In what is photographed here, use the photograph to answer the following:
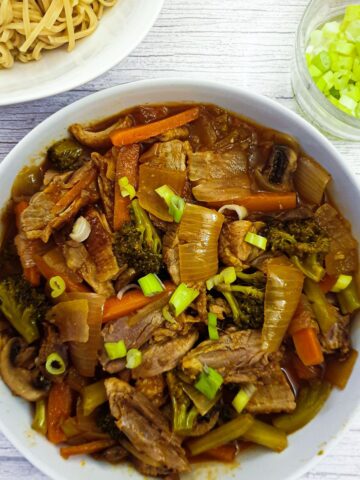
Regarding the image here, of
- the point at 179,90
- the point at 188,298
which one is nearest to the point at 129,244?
the point at 188,298

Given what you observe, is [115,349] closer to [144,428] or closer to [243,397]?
[144,428]

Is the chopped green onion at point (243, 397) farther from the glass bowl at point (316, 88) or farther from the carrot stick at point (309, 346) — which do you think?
the glass bowl at point (316, 88)

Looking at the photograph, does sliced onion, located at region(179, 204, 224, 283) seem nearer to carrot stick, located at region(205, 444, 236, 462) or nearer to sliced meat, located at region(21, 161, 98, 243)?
sliced meat, located at region(21, 161, 98, 243)

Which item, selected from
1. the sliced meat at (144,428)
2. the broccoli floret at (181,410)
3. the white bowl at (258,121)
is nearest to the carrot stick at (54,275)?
the white bowl at (258,121)

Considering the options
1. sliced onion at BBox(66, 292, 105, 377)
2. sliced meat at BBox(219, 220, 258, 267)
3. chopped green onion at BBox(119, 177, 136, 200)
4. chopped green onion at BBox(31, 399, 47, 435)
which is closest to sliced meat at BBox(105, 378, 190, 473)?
sliced onion at BBox(66, 292, 105, 377)

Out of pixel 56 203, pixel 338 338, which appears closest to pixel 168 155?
pixel 56 203
